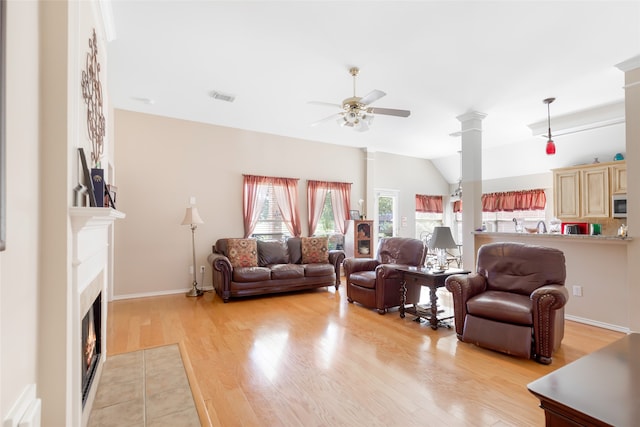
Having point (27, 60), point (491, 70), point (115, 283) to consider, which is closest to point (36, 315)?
point (27, 60)

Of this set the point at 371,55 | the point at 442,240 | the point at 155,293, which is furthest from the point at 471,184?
the point at 155,293

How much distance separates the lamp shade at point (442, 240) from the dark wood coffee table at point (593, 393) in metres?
2.37

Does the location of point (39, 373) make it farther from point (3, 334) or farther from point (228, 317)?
point (228, 317)

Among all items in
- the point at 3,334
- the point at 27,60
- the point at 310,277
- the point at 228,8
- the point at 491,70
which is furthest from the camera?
the point at 310,277

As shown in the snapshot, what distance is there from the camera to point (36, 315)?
1.29 m

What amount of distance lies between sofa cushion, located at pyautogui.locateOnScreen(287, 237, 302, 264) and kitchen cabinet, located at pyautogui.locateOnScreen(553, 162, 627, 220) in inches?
210

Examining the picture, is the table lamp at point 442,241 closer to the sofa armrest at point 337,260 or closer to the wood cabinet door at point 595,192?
the sofa armrest at point 337,260

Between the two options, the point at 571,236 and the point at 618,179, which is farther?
the point at 618,179

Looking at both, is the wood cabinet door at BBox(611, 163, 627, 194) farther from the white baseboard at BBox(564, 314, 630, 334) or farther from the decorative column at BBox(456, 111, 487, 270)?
the white baseboard at BBox(564, 314, 630, 334)

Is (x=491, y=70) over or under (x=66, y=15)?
over

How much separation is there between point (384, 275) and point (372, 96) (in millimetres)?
2195

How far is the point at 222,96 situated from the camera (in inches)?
168

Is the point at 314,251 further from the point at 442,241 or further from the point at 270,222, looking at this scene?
the point at 442,241

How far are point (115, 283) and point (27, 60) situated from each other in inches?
174
